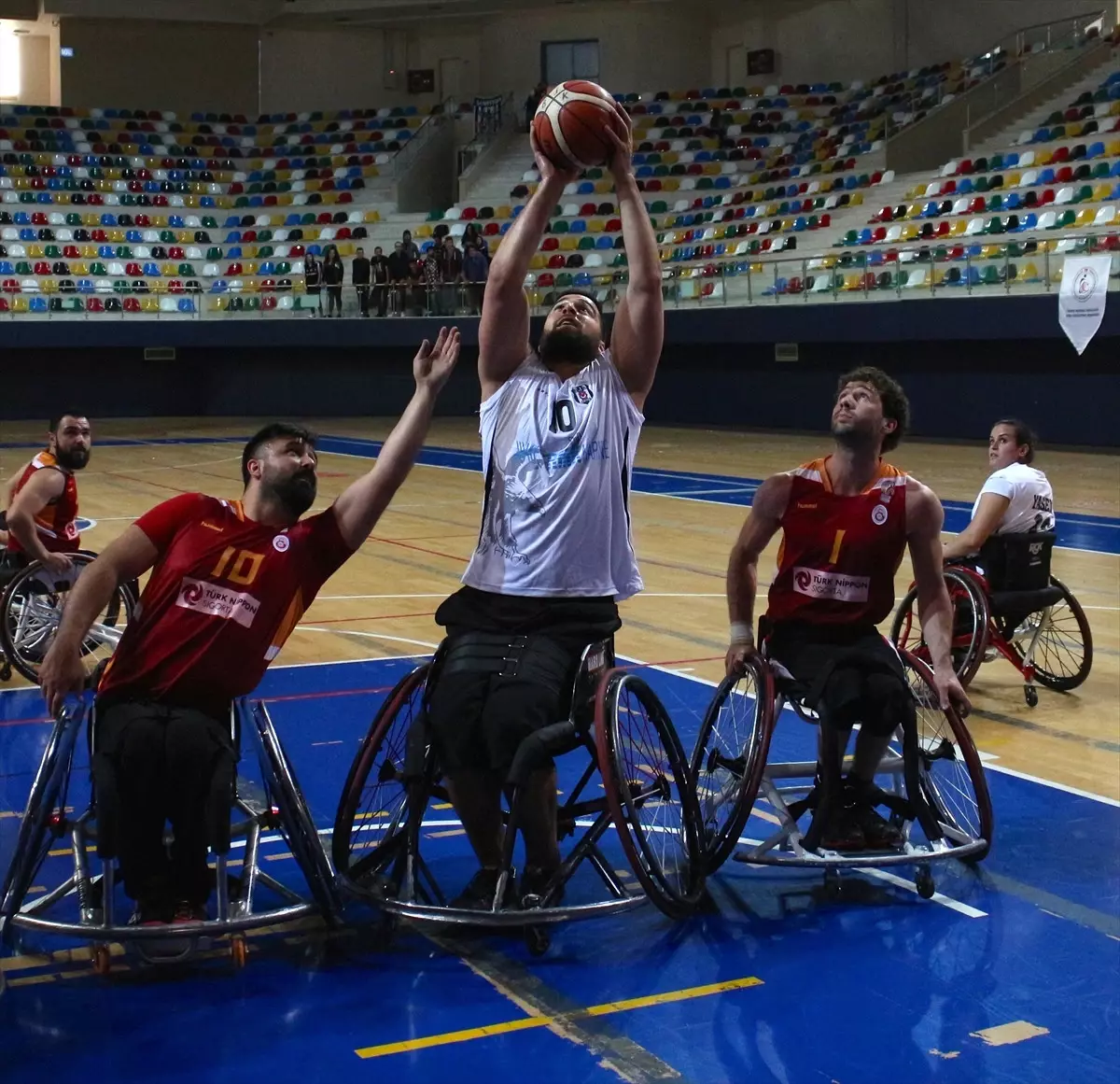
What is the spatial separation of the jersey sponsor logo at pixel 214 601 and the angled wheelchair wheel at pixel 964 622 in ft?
11.3

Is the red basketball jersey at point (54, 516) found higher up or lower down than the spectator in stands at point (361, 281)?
lower down

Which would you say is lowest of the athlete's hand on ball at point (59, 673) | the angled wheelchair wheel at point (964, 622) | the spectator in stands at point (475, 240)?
the angled wheelchair wheel at point (964, 622)

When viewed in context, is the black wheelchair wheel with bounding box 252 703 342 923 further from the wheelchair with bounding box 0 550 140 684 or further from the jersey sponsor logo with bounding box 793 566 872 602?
the wheelchair with bounding box 0 550 140 684

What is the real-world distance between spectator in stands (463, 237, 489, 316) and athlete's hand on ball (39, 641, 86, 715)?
19.8m

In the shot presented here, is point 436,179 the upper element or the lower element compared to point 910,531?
upper

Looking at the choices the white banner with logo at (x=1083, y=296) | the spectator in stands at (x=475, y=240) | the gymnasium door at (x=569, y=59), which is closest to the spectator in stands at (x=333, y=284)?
the spectator in stands at (x=475, y=240)

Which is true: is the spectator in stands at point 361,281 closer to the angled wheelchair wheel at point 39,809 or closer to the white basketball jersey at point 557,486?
the white basketball jersey at point 557,486

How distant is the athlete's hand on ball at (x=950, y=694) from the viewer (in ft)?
14.4

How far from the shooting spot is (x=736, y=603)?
470 cm

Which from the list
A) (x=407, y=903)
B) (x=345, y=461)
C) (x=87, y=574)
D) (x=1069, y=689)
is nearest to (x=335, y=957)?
(x=407, y=903)

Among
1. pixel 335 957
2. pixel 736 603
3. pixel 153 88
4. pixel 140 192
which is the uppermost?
pixel 153 88

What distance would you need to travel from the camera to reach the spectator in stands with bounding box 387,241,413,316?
80.5 ft

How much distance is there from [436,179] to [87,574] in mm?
28739

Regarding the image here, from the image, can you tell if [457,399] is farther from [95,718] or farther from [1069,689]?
[95,718]
